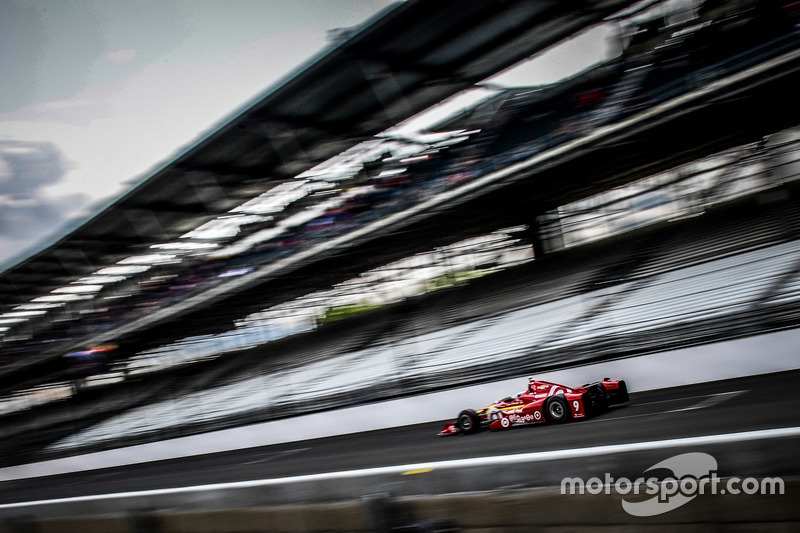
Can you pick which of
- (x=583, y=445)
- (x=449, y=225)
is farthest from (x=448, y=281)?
(x=583, y=445)

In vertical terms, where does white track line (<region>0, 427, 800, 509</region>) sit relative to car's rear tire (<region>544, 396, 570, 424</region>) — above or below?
above

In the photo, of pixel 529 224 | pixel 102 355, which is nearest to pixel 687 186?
pixel 529 224

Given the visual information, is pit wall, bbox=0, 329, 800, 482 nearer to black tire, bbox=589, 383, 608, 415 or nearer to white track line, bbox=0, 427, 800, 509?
black tire, bbox=589, 383, 608, 415

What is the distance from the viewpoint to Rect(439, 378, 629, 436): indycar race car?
8023 millimetres

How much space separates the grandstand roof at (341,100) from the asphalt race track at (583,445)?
6999 millimetres

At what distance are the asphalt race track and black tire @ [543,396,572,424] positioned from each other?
5.6 inches

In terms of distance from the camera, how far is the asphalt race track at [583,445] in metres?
2.76

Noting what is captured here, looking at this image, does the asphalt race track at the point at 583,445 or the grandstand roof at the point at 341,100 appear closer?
the asphalt race track at the point at 583,445

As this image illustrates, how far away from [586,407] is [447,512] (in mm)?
4916

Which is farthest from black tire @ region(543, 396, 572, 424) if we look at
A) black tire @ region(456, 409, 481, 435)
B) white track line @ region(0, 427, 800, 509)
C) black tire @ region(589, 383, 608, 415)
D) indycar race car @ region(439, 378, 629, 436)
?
white track line @ region(0, 427, 800, 509)

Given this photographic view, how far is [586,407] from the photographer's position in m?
7.91

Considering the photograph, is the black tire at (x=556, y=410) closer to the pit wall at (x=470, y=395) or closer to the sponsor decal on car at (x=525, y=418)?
the sponsor decal on car at (x=525, y=418)

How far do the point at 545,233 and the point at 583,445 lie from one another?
284 inches

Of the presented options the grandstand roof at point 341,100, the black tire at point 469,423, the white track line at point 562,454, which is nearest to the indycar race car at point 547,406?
the black tire at point 469,423
